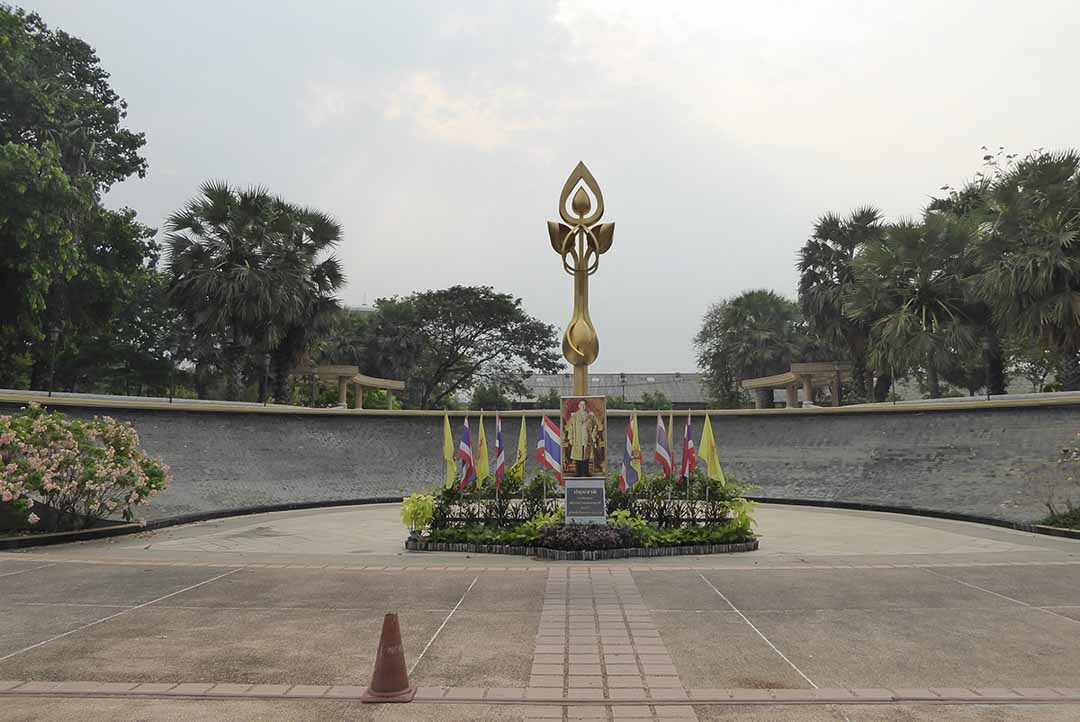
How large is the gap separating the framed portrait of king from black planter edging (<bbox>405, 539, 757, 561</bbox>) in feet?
5.71

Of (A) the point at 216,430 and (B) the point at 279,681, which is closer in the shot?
(B) the point at 279,681

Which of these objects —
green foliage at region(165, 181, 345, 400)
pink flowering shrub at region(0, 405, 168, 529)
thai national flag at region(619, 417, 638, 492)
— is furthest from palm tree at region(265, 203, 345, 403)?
thai national flag at region(619, 417, 638, 492)

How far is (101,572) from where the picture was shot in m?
10.3

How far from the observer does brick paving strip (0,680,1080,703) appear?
17.0ft

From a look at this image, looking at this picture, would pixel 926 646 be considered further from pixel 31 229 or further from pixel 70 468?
pixel 31 229

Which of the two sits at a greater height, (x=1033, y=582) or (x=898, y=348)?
(x=898, y=348)

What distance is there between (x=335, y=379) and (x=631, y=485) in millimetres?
21041

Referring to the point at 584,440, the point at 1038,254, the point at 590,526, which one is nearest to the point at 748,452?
the point at 1038,254

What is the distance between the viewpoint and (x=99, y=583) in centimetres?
946

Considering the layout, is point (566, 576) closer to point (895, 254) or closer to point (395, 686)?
point (395, 686)

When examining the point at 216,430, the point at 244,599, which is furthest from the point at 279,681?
the point at 216,430

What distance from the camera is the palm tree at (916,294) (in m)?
23.0

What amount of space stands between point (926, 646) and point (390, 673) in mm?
4986

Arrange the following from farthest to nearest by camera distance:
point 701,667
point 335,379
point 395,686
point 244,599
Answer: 1. point 335,379
2. point 244,599
3. point 701,667
4. point 395,686
